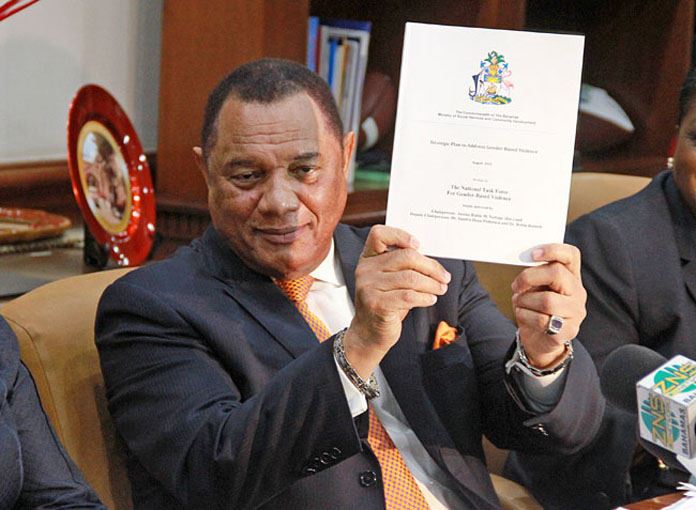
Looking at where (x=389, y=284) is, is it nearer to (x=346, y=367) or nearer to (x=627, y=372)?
(x=346, y=367)

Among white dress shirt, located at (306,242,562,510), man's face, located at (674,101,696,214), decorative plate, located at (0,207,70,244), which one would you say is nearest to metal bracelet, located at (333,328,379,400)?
white dress shirt, located at (306,242,562,510)

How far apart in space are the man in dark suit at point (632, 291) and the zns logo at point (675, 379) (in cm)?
74

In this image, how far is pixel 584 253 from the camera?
78.7 inches

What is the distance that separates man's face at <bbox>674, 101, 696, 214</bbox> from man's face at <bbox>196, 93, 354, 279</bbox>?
768 mm

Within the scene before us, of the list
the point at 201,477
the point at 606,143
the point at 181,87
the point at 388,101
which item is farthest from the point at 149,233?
the point at 606,143

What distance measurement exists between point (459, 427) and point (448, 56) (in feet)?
2.12

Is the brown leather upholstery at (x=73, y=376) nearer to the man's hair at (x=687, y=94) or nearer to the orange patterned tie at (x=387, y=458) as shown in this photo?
the orange patterned tie at (x=387, y=458)

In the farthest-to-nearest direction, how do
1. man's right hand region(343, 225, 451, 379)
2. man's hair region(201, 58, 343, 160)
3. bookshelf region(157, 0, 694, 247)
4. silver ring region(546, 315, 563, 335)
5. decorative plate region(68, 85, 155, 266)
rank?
bookshelf region(157, 0, 694, 247), decorative plate region(68, 85, 155, 266), man's hair region(201, 58, 343, 160), silver ring region(546, 315, 563, 335), man's right hand region(343, 225, 451, 379)

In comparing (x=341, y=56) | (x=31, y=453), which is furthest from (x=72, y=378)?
(x=341, y=56)

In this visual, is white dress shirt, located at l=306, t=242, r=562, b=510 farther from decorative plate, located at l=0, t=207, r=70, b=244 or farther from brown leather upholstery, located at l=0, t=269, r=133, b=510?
decorative plate, located at l=0, t=207, r=70, b=244

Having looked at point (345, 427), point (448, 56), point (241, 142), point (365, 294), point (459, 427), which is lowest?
point (459, 427)

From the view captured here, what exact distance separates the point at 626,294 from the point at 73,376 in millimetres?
1042

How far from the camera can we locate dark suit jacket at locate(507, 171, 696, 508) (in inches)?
75.4

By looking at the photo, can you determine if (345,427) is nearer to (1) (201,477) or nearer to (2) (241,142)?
(1) (201,477)
